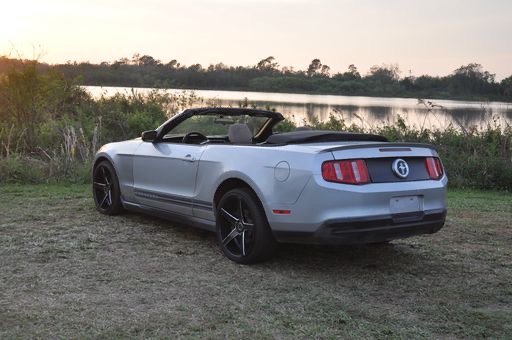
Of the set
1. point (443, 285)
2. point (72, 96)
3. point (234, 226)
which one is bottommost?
point (443, 285)

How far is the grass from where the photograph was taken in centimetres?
379

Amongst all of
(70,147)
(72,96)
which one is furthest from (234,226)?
(72,96)

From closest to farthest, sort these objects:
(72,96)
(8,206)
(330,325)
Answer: (330,325)
(8,206)
(72,96)

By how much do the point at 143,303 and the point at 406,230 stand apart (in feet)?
7.19

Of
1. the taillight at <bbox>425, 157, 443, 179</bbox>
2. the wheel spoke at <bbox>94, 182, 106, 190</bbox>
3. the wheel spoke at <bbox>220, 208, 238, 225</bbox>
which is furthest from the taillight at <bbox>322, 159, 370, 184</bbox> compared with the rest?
the wheel spoke at <bbox>94, 182, 106, 190</bbox>

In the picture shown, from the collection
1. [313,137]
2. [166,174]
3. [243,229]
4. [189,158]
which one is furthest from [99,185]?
[313,137]

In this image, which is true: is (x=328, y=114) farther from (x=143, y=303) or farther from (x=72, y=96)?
(x=143, y=303)

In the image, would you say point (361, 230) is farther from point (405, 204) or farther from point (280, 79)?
point (280, 79)

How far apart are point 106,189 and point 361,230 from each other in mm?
3791

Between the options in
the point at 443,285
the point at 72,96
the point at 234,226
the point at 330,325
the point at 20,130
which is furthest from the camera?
the point at 72,96

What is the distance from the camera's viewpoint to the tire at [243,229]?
501cm

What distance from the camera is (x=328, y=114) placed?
53.3 ft

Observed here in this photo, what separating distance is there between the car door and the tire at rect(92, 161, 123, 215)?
1.64 feet

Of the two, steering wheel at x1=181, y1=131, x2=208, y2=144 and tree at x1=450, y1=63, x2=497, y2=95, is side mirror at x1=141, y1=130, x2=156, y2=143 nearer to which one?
steering wheel at x1=181, y1=131, x2=208, y2=144
